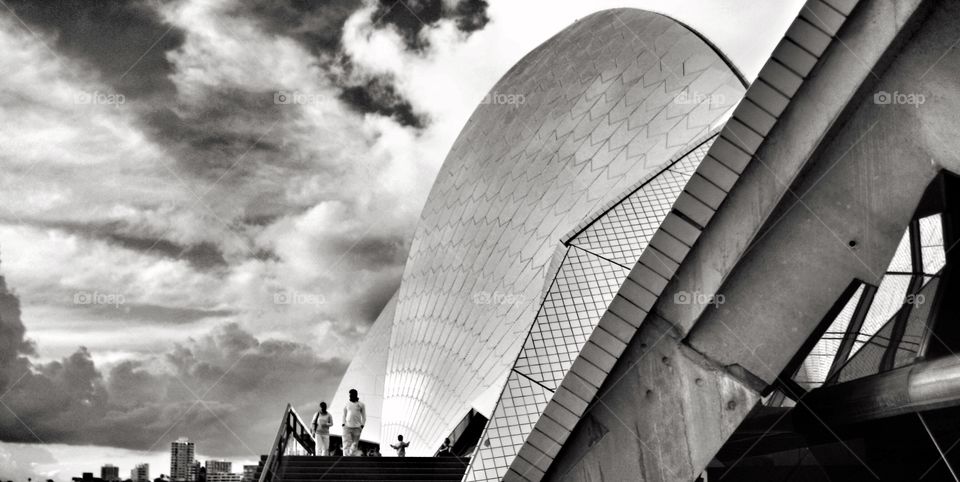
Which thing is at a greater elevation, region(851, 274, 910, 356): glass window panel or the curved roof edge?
region(851, 274, 910, 356): glass window panel

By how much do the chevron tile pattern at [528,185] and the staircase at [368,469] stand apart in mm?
3392

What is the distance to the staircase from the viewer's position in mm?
11039

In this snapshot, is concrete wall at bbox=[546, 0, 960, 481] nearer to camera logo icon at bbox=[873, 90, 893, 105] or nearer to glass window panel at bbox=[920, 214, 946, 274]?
camera logo icon at bbox=[873, 90, 893, 105]

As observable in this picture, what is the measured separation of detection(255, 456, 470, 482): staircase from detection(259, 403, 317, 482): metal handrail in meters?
0.27

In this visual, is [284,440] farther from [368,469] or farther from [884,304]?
[884,304]

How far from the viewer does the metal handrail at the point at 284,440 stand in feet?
33.1

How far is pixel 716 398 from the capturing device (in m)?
6.06

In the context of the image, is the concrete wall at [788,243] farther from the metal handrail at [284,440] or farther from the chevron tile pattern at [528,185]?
the chevron tile pattern at [528,185]

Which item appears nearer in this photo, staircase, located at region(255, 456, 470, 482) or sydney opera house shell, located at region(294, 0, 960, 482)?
sydney opera house shell, located at region(294, 0, 960, 482)

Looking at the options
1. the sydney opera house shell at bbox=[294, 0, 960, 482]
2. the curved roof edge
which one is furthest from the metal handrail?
the curved roof edge

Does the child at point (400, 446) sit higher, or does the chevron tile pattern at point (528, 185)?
the chevron tile pattern at point (528, 185)

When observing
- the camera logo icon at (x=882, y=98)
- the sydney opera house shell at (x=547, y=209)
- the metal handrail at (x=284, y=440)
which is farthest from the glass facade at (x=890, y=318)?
the metal handrail at (x=284, y=440)

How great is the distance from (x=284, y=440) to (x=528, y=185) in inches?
338

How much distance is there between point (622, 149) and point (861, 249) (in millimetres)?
10503
